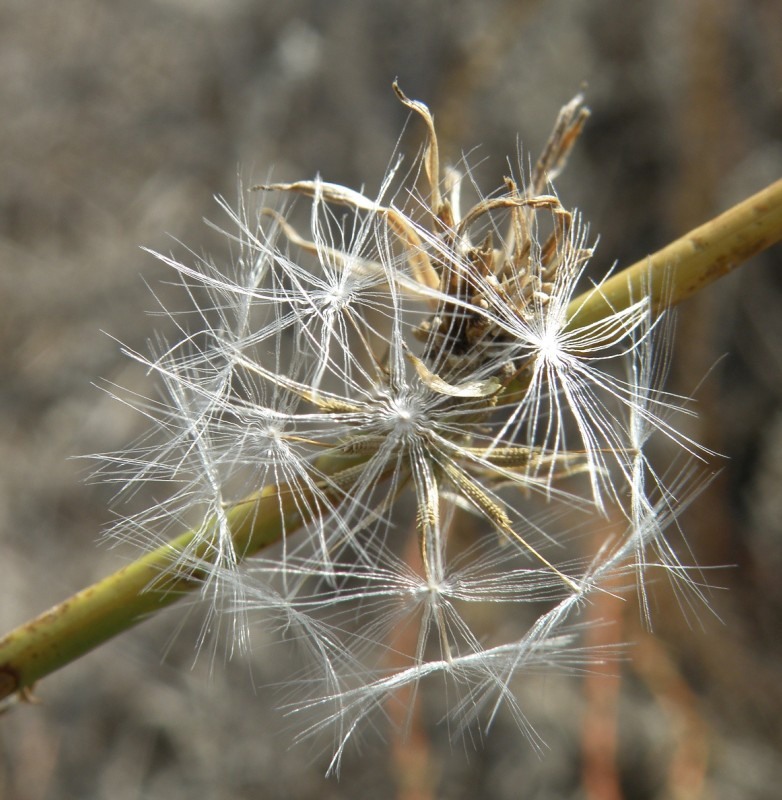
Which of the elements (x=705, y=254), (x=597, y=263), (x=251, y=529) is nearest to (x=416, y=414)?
(x=251, y=529)

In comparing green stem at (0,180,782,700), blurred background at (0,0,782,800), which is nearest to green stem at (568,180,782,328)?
green stem at (0,180,782,700)

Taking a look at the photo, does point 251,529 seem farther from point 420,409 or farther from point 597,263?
point 597,263

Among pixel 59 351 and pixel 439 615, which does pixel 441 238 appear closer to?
pixel 439 615

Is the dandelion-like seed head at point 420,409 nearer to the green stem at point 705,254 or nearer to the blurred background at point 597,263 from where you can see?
the green stem at point 705,254

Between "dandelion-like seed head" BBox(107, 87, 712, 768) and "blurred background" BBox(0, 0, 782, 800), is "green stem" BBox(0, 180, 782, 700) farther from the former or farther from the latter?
"blurred background" BBox(0, 0, 782, 800)

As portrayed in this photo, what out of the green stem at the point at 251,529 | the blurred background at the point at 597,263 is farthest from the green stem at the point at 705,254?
the blurred background at the point at 597,263

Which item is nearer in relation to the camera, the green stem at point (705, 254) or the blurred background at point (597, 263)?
the green stem at point (705, 254)
